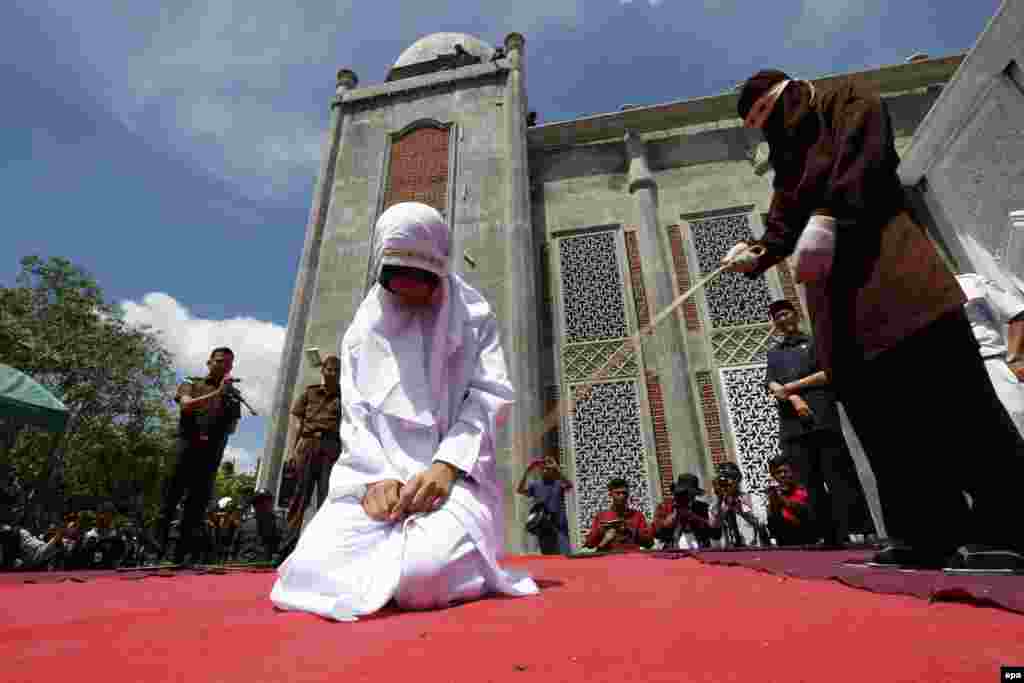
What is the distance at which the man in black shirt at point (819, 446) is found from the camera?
2889 millimetres

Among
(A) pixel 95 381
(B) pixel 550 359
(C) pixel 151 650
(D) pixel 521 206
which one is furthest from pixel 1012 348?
(A) pixel 95 381

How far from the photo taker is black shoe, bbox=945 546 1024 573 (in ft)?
4.09

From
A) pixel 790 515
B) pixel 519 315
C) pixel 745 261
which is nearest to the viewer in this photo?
pixel 745 261

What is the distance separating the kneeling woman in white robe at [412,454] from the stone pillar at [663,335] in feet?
18.0

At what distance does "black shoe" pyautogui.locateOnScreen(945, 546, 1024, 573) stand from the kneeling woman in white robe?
1105 millimetres

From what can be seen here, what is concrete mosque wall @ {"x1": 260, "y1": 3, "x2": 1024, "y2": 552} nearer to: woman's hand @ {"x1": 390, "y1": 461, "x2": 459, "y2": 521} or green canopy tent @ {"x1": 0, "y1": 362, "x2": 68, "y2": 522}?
green canopy tent @ {"x1": 0, "y1": 362, "x2": 68, "y2": 522}

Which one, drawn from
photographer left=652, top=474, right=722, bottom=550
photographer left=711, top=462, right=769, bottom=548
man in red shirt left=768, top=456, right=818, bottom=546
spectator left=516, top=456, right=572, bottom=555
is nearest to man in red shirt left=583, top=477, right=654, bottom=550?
photographer left=652, top=474, right=722, bottom=550

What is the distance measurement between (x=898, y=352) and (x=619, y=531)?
3.47 meters

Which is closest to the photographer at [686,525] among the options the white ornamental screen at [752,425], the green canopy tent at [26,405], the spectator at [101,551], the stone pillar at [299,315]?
the white ornamental screen at [752,425]

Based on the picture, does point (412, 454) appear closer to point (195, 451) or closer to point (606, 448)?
point (195, 451)

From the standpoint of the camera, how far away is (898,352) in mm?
1422

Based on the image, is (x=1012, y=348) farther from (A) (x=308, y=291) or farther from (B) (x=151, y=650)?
(A) (x=308, y=291)

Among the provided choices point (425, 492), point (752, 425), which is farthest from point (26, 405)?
point (752, 425)

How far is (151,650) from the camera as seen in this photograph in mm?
792
